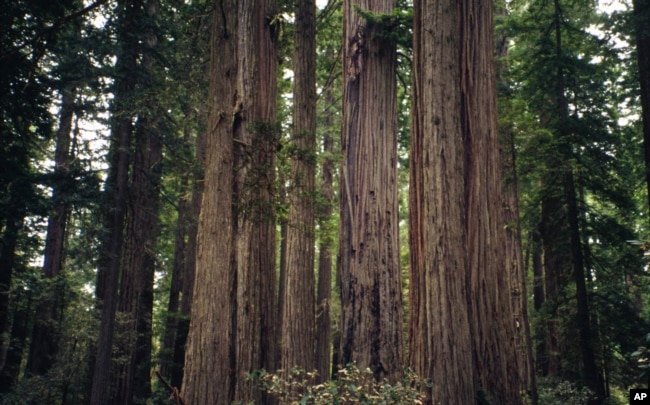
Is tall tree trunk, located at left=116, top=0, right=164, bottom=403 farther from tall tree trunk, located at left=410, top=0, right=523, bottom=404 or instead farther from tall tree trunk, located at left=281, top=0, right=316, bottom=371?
tall tree trunk, located at left=410, top=0, right=523, bottom=404

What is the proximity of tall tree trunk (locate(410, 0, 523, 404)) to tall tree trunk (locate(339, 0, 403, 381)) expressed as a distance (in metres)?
0.82

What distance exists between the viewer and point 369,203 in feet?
24.7

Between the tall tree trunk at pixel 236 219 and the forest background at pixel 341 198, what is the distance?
32 millimetres

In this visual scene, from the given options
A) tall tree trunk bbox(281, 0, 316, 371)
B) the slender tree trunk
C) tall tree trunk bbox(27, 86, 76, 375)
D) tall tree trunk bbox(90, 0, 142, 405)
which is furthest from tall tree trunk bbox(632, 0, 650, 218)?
tall tree trunk bbox(27, 86, 76, 375)

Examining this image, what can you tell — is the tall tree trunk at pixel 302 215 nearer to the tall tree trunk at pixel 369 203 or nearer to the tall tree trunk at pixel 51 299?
the tall tree trunk at pixel 369 203

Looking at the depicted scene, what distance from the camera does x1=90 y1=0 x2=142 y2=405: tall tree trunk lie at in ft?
33.6

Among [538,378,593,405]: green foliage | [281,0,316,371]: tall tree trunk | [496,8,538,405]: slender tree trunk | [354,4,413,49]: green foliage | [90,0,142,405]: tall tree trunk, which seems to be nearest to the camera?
[354,4,413,49]: green foliage

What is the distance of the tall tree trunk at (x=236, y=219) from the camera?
6105 millimetres

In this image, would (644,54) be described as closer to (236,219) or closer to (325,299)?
(236,219)

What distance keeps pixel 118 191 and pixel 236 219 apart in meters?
4.41

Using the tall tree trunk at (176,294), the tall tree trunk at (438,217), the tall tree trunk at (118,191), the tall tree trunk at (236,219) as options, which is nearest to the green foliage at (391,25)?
the tall tree trunk at (438,217)

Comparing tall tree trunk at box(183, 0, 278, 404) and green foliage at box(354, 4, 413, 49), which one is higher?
green foliage at box(354, 4, 413, 49)

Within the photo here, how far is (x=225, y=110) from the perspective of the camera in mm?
6863

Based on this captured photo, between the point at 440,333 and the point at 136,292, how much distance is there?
10.4 meters
